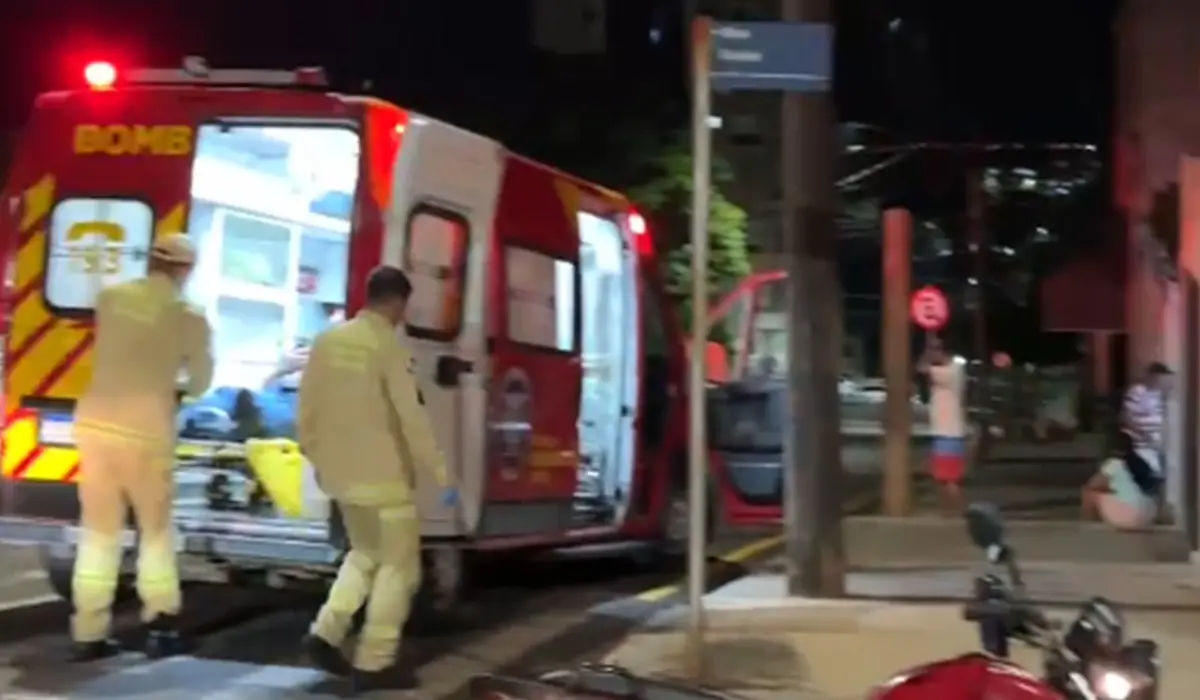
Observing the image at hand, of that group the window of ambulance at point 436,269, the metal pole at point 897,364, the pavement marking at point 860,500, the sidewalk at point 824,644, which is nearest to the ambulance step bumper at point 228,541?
the window of ambulance at point 436,269

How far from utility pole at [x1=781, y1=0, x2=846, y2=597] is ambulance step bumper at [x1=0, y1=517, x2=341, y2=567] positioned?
3.43m

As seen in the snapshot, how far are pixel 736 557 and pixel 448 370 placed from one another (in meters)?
5.14

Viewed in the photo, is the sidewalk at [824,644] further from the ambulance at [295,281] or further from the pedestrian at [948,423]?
the pedestrian at [948,423]

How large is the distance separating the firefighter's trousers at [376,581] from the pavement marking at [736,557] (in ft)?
12.3

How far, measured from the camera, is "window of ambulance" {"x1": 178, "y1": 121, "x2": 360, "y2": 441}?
9.72 meters

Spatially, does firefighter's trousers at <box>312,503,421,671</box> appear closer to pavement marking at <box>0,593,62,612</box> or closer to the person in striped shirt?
pavement marking at <box>0,593,62,612</box>

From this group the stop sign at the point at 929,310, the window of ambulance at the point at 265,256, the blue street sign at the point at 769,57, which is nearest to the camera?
the blue street sign at the point at 769,57

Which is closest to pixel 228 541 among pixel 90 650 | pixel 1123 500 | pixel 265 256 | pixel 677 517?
pixel 90 650

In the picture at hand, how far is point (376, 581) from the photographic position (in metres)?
8.12

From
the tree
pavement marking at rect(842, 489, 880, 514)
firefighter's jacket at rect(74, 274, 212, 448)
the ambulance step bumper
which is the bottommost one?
the ambulance step bumper

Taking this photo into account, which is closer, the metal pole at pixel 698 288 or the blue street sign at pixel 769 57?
the metal pole at pixel 698 288

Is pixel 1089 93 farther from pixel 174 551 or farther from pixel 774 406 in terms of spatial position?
pixel 174 551

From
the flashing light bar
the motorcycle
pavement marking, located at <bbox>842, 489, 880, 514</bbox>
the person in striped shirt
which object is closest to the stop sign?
pavement marking, located at <bbox>842, 489, 880, 514</bbox>

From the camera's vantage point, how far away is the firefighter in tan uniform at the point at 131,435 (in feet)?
27.5
